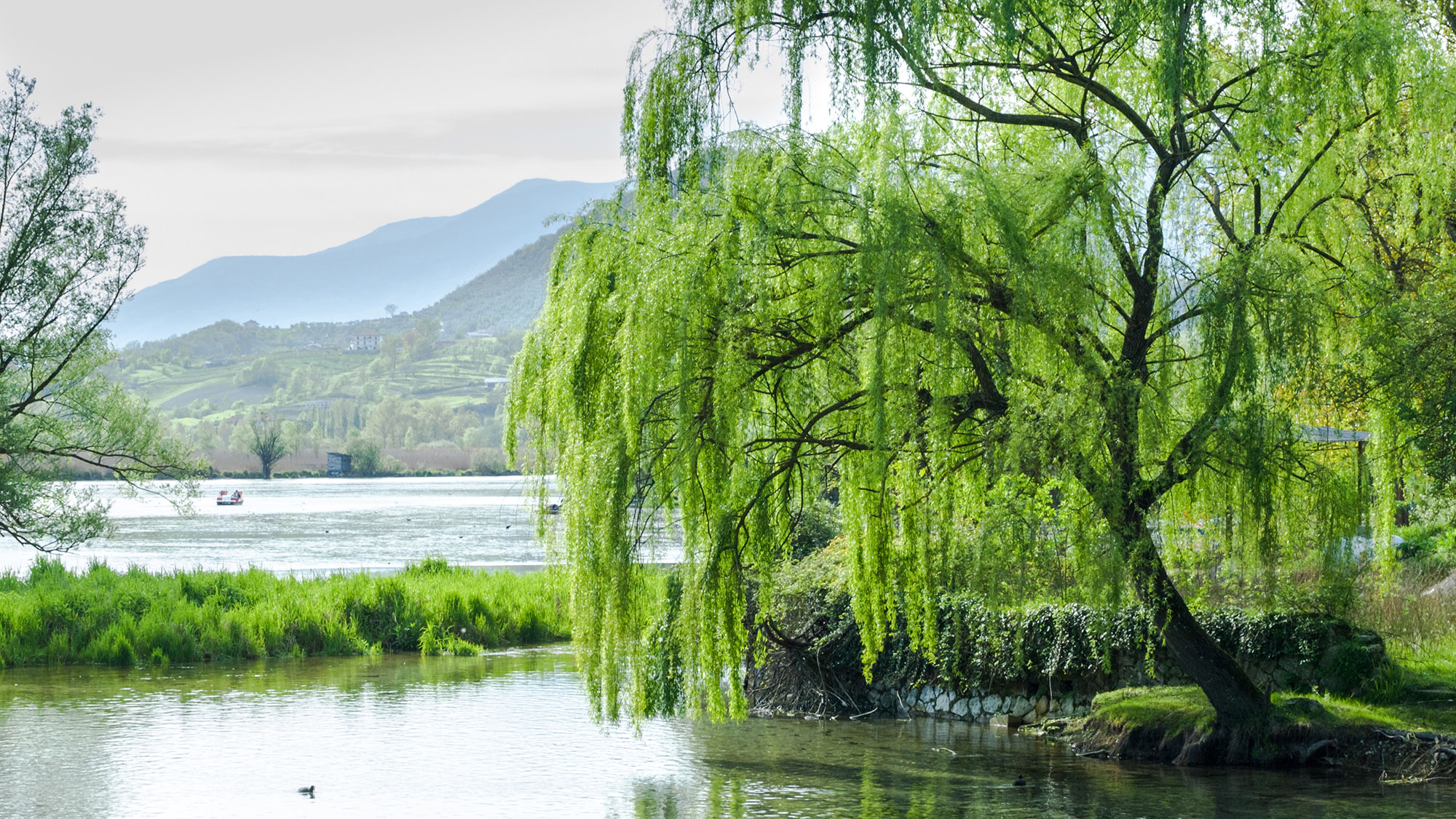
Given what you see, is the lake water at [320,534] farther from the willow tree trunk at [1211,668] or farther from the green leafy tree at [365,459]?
the green leafy tree at [365,459]

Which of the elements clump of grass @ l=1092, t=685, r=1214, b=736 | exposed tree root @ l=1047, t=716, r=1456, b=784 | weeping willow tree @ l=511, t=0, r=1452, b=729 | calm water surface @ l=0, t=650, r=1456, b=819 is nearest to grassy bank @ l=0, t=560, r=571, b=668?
calm water surface @ l=0, t=650, r=1456, b=819

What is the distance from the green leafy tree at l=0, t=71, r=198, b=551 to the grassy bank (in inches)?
56.9

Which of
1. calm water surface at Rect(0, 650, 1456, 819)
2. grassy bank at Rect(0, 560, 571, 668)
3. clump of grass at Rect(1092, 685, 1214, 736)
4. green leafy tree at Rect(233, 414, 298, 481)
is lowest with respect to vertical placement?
calm water surface at Rect(0, 650, 1456, 819)

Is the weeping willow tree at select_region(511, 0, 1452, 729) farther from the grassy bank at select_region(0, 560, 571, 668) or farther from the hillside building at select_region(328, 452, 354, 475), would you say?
the hillside building at select_region(328, 452, 354, 475)

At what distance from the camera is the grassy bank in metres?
20.6

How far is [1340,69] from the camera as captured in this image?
1196 cm

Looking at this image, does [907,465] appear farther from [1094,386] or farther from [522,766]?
[522,766]

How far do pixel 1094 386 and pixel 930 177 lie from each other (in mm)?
2374

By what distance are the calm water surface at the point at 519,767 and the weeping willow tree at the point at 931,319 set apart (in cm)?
124

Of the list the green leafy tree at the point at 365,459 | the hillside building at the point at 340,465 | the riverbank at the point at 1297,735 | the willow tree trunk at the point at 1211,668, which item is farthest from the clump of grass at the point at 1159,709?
the hillside building at the point at 340,465

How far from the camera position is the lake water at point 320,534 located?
41250mm

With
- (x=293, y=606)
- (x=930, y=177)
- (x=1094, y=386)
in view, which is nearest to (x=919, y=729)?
(x=1094, y=386)

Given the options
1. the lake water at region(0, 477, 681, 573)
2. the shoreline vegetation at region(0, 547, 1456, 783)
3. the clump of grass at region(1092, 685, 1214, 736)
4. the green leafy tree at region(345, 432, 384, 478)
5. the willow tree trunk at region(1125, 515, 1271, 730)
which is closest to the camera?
the shoreline vegetation at region(0, 547, 1456, 783)

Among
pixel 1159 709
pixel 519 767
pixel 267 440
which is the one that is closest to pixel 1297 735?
pixel 1159 709
